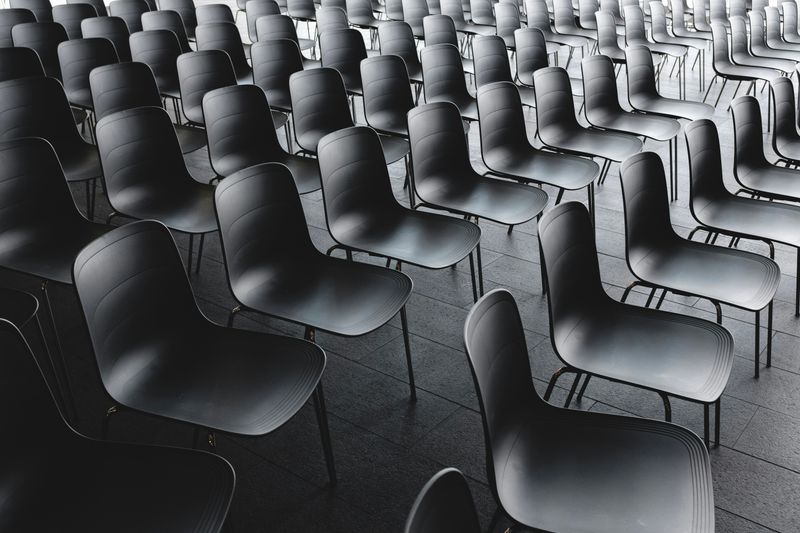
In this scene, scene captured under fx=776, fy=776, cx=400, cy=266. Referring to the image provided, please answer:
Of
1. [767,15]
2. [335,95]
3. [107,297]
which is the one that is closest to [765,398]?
[107,297]

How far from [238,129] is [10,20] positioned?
349cm

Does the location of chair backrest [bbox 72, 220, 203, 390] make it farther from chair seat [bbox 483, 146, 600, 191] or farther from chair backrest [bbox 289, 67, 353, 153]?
chair seat [bbox 483, 146, 600, 191]

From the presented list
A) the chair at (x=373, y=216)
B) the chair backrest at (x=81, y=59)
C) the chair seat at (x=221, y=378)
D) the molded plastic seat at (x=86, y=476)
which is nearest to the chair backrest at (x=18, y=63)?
the chair backrest at (x=81, y=59)

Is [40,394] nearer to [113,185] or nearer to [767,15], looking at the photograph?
[113,185]

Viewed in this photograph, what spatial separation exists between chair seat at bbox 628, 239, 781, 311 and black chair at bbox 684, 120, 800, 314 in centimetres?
34

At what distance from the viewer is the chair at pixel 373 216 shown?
11.3 ft

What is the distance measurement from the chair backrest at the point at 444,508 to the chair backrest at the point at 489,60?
4699 millimetres

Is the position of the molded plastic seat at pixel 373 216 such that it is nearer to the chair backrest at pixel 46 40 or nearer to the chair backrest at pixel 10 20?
the chair backrest at pixel 46 40

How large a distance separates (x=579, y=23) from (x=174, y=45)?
484 cm

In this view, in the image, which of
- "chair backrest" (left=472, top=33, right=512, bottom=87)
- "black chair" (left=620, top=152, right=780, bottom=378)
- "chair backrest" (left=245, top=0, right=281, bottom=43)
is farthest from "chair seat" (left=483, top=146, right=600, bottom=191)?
"chair backrest" (left=245, top=0, right=281, bottom=43)

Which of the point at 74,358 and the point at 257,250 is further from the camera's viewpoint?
the point at 74,358

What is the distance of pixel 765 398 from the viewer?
3.27m

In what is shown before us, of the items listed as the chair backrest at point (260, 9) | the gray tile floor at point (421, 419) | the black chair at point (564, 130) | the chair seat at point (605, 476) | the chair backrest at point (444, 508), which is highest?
the chair backrest at point (444, 508)

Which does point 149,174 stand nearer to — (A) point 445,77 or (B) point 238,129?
(B) point 238,129
